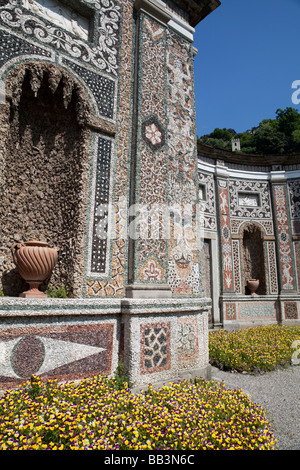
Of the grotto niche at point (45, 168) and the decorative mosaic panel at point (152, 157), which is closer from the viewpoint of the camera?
the grotto niche at point (45, 168)

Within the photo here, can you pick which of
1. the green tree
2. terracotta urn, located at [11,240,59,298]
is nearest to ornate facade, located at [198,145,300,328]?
terracotta urn, located at [11,240,59,298]

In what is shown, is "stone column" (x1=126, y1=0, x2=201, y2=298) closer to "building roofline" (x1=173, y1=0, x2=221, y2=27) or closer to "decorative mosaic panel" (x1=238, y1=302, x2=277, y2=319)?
"building roofline" (x1=173, y1=0, x2=221, y2=27)

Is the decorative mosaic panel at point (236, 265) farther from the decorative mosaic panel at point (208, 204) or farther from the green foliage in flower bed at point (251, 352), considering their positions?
the green foliage in flower bed at point (251, 352)

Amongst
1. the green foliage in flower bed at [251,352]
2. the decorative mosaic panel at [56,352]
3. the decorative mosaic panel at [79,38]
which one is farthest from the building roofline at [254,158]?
the decorative mosaic panel at [56,352]

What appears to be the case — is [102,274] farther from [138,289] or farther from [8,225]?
[8,225]

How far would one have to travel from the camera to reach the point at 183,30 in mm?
5543

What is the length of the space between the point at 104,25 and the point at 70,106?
1435 millimetres

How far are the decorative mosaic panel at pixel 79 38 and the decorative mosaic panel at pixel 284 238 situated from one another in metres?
9.60

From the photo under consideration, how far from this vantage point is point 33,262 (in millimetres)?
3486

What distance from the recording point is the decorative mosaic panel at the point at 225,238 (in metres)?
10.9

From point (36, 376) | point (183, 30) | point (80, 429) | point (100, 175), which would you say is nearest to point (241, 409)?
point (80, 429)

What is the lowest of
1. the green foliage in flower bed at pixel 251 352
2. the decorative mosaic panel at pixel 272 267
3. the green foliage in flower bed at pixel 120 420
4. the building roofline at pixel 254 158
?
the green foliage in flower bed at pixel 251 352

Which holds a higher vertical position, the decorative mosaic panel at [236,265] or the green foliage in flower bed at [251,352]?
the decorative mosaic panel at [236,265]

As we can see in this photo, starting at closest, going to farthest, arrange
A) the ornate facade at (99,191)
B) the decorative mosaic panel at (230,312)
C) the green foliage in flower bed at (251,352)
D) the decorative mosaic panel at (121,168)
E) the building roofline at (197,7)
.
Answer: the ornate facade at (99,191) → the decorative mosaic panel at (121,168) → the green foliage in flower bed at (251,352) → the building roofline at (197,7) → the decorative mosaic panel at (230,312)
